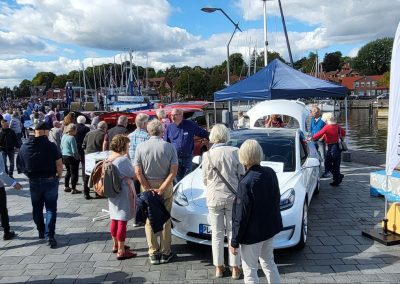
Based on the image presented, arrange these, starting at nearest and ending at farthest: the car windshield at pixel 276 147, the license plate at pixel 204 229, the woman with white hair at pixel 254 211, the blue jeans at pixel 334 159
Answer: the woman with white hair at pixel 254 211 < the license plate at pixel 204 229 < the car windshield at pixel 276 147 < the blue jeans at pixel 334 159

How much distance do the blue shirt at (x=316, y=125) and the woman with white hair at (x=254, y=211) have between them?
8243 millimetres

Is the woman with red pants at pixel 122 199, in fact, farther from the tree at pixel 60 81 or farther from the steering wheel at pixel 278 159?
the tree at pixel 60 81

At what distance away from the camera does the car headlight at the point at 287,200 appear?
5.32 m

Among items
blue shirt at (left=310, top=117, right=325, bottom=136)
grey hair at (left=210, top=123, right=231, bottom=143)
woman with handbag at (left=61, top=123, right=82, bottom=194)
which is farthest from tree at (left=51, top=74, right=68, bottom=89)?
grey hair at (left=210, top=123, right=231, bottom=143)

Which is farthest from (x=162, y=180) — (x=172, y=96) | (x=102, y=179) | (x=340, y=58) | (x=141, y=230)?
(x=340, y=58)

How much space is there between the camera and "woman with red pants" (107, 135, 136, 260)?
210 inches

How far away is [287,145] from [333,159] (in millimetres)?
3304

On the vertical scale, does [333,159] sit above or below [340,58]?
below

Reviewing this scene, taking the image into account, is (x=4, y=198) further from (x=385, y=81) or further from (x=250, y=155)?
(x=385, y=81)

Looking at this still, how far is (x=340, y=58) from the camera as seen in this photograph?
6029 inches

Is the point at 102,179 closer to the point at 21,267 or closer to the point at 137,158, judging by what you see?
the point at 137,158

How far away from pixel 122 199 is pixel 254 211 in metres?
2.30

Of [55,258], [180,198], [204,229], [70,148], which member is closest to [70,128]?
[70,148]

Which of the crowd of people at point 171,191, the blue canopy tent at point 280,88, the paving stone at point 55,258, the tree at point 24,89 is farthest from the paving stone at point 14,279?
the tree at point 24,89
